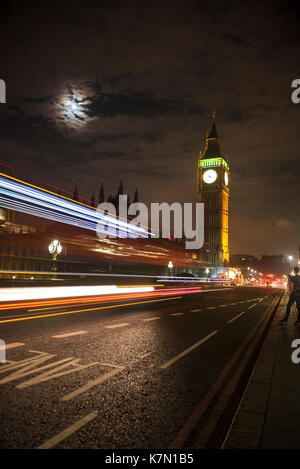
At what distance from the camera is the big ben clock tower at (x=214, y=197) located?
126106 millimetres

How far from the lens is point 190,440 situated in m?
2.91

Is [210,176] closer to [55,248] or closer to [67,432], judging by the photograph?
[55,248]

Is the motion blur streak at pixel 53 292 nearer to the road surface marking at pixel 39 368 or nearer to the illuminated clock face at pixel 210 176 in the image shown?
the road surface marking at pixel 39 368

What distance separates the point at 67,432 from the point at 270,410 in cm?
218

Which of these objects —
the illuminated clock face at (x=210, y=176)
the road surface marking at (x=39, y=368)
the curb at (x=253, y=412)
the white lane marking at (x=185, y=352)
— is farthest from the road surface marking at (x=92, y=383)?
the illuminated clock face at (x=210, y=176)

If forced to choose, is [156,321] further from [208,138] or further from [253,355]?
[208,138]

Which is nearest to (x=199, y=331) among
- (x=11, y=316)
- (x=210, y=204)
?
(x=11, y=316)

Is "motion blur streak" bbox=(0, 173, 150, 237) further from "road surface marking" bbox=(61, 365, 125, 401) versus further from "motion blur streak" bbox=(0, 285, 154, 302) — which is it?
"road surface marking" bbox=(61, 365, 125, 401)

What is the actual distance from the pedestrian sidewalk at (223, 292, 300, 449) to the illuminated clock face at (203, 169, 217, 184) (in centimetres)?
13276

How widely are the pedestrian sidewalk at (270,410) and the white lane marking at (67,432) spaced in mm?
1400

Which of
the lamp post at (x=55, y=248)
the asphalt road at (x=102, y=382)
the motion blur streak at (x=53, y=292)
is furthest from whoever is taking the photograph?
the lamp post at (x=55, y=248)

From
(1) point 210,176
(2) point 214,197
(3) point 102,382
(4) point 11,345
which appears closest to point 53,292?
(4) point 11,345

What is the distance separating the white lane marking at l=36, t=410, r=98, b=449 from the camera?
2.77 m

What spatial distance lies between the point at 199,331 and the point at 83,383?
5.26 m
